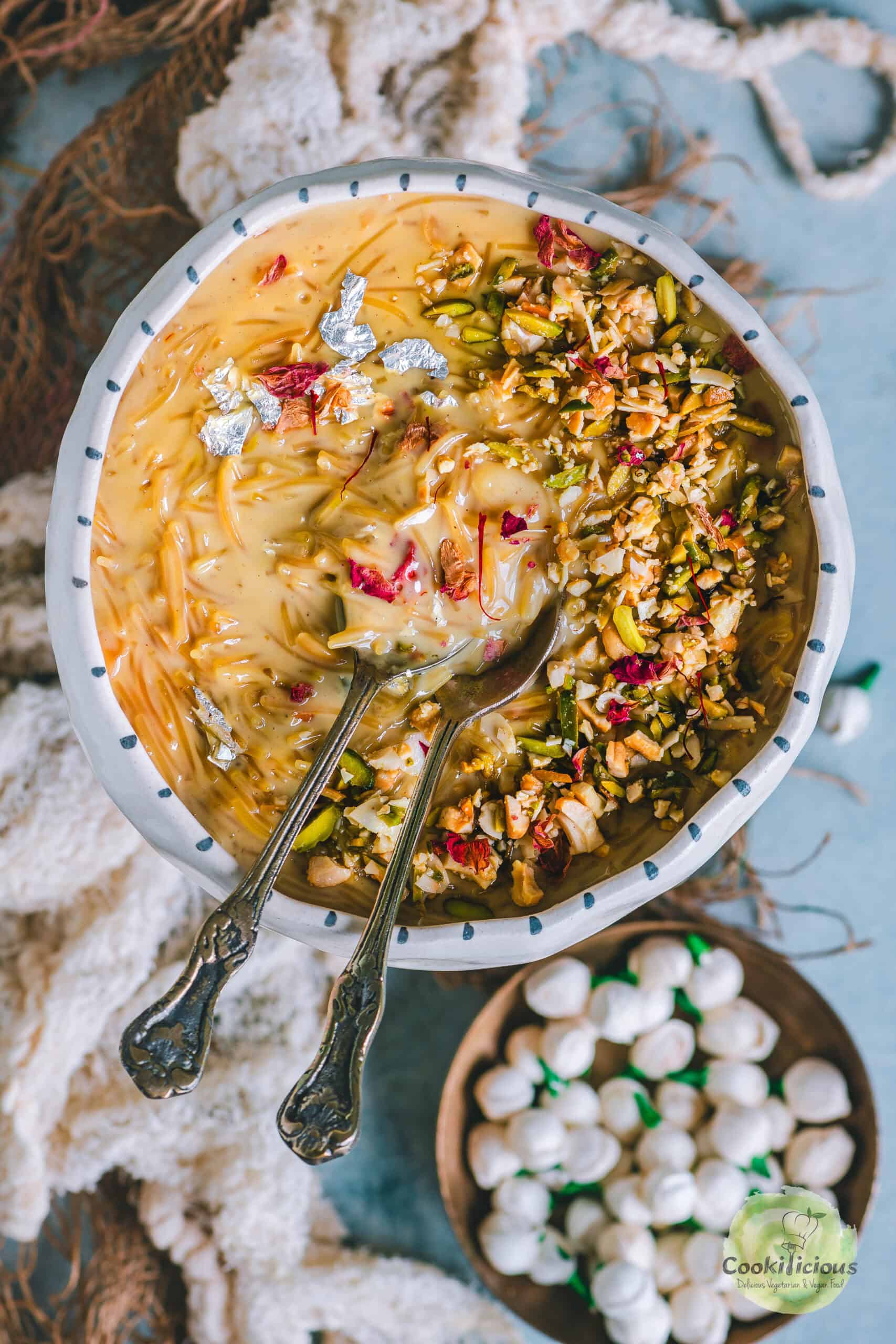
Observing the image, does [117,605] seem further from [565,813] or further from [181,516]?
[565,813]

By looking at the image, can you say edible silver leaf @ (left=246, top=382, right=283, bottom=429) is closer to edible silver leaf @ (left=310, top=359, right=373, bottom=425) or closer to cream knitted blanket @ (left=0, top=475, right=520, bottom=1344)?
edible silver leaf @ (left=310, top=359, right=373, bottom=425)

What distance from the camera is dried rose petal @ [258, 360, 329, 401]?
3.18 feet

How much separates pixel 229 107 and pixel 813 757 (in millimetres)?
1075

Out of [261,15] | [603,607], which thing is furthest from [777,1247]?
[261,15]

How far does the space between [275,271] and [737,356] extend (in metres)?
0.45

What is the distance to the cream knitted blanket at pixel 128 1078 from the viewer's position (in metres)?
1.19

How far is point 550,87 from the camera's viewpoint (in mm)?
1221

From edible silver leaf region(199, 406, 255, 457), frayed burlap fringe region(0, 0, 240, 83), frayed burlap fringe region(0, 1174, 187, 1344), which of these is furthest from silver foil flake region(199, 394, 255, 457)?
frayed burlap fringe region(0, 1174, 187, 1344)

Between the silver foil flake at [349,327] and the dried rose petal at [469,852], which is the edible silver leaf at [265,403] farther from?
the dried rose petal at [469,852]

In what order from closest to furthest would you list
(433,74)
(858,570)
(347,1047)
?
1. (347,1047)
2. (433,74)
3. (858,570)

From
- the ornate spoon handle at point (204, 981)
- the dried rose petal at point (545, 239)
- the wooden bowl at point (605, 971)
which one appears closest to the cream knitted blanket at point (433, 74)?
the dried rose petal at point (545, 239)

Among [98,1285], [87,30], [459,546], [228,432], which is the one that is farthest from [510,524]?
[98,1285]

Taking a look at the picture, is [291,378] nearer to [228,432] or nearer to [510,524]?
[228,432]

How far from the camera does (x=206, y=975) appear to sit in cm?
81
